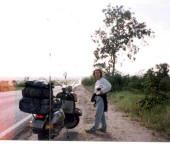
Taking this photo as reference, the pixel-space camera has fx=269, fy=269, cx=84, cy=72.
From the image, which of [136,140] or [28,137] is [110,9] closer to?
[136,140]

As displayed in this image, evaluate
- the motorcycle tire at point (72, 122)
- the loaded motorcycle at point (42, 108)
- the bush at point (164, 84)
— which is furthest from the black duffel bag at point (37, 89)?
the bush at point (164, 84)

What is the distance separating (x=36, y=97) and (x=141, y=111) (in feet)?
13.0

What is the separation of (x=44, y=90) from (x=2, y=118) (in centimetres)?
376

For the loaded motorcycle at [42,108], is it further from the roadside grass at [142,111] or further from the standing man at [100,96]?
the roadside grass at [142,111]

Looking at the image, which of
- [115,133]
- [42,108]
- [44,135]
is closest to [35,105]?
[42,108]

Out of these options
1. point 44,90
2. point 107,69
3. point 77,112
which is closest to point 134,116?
point 107,69

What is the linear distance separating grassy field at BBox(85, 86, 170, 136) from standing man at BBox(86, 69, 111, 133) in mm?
A: 424

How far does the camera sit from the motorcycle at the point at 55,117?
450 cm

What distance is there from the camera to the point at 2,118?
7617 mm

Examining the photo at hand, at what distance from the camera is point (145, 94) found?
7742 mm

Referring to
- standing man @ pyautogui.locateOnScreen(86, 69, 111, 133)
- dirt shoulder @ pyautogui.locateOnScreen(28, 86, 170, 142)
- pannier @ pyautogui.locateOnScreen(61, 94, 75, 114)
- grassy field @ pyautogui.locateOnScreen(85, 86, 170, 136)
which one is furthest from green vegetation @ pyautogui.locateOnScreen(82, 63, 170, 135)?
pannier @ pyautogui.locateOnScreen(61, 94, 75, 114)

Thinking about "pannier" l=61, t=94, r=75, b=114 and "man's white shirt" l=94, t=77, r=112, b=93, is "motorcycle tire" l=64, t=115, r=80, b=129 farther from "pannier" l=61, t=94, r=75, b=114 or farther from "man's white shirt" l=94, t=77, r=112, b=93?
"man's white shirt" l=94, t=77, r=112, b=93

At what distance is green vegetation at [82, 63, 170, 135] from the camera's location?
6883mm

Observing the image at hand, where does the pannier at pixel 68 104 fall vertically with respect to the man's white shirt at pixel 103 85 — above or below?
below
